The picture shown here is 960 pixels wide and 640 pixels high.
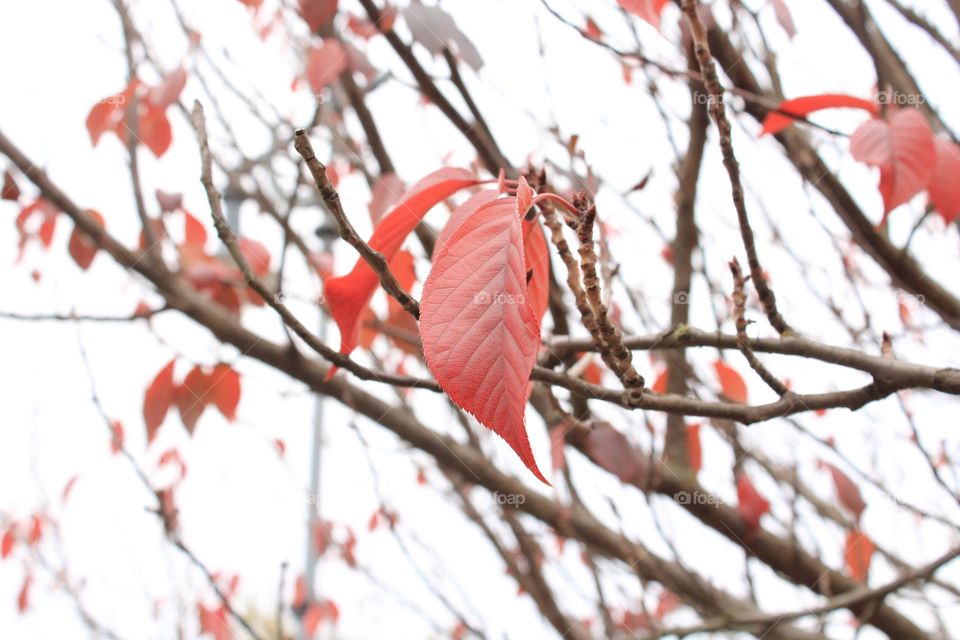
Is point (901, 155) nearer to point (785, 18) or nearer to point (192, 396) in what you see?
point (785, 18)

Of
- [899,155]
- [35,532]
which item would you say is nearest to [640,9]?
[899,155]

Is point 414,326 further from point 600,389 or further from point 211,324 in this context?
point 600,389

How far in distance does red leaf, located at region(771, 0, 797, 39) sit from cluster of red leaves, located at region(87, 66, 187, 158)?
3.75 ft

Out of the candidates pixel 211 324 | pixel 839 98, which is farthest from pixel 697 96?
pixel 211 324

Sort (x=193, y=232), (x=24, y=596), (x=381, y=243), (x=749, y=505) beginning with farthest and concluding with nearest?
(x=24, y=596) < (x=193, y=232) < (x=749, y=505) < (x=381, y=243)

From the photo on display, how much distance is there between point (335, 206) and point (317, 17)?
2.87 feet

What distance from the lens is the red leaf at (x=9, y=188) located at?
4.58ft

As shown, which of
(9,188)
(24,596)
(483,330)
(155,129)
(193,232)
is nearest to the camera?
(483,330)

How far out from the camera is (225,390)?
4.27 feet

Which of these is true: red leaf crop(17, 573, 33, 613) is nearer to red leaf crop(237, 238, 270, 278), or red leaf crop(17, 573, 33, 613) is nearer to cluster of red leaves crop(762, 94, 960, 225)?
red leaf crop(237, 238, 270, 278)

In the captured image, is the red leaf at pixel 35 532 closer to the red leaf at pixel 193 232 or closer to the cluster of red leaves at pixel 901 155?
the red leaf at pixel 193 232

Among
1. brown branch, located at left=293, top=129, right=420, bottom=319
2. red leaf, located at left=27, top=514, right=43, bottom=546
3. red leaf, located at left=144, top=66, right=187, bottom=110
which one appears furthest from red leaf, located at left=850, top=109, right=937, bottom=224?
red leaf, located at left=27, top=514, right=43, bottom=546

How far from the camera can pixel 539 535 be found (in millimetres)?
2318

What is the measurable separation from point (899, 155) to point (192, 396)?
1.07m
